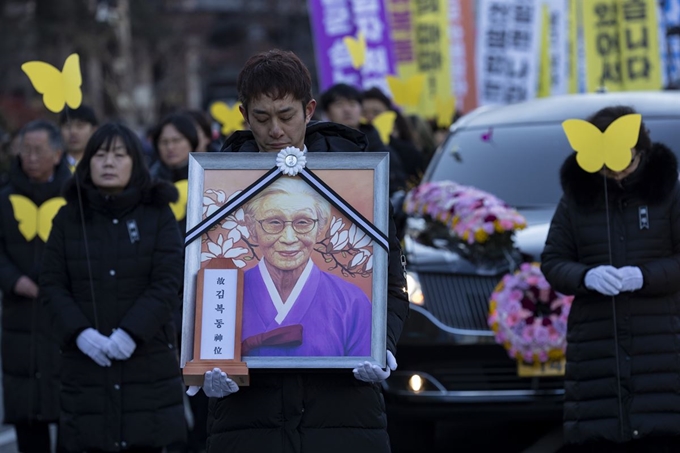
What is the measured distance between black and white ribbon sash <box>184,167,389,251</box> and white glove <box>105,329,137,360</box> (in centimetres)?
201

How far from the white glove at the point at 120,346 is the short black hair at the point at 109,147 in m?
0.69

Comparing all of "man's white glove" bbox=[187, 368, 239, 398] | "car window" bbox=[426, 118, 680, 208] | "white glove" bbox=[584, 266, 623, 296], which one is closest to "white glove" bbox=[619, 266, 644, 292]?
"white glove" bbox=[584, 266, 623, 296]

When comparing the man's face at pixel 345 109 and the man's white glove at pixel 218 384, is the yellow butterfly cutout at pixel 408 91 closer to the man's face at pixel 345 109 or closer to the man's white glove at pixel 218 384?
the man's face at pixel 345 109

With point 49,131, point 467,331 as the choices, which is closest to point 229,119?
point 49,131

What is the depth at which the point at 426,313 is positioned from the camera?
7.20 meters

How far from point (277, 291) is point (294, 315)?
87mm

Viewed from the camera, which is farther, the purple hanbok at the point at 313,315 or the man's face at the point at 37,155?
the man's face at the point at 37,155

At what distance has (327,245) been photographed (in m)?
3.77

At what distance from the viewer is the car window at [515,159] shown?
7.91m

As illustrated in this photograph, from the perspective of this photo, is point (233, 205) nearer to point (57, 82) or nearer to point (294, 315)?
point (294, 315)

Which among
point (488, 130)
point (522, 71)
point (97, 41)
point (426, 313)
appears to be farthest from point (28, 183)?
point (97, 41)

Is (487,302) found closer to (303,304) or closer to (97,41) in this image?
(303,304)

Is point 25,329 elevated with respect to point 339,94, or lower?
lower

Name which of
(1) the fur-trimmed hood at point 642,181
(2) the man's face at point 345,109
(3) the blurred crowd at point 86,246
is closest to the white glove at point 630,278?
(1) the fur-trimmed hood at point 642,181
